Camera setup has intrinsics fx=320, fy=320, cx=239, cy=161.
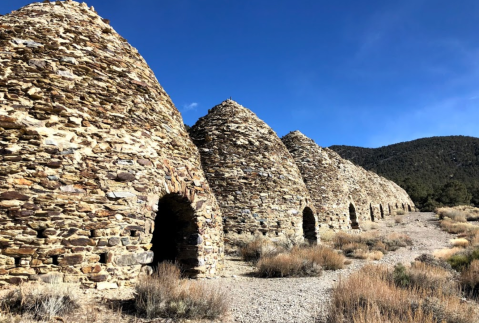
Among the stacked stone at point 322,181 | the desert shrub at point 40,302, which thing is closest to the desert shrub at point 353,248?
the stacked stone at point 322,181

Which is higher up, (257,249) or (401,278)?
(257,249)

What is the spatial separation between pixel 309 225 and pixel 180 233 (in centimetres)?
744

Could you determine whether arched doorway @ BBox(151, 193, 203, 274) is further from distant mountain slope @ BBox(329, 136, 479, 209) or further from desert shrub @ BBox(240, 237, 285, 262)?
distant mountain slope @ BBox(329, 136, 479, 209)

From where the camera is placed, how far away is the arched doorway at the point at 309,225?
512 inches

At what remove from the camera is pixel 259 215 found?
10297mm

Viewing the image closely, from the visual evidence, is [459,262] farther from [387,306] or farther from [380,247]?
[387,306]

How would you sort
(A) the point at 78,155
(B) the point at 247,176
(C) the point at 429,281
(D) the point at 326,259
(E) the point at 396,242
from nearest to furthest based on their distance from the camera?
(A) the point at 78,155
(C) the point at 429,281
(D) the point at 326,259
(B) the point at 247,176
(E) the point at 396,242

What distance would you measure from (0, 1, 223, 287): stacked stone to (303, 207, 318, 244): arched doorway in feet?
22.9

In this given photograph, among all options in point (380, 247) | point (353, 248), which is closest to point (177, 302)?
point (353, 248)

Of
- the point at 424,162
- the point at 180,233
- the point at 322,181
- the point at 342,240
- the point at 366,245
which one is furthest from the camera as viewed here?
the point at 424,162

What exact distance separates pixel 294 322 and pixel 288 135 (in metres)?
14.4

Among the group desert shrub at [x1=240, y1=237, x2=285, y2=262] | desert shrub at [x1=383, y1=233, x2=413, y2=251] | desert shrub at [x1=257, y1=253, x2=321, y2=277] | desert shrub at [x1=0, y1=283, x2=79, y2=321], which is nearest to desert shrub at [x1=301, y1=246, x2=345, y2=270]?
desert shrub at [x1=257, y1=253, x2=321, y2=277]

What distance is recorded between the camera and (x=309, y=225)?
13.2 meters

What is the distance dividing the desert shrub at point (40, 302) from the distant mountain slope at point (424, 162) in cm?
5292
